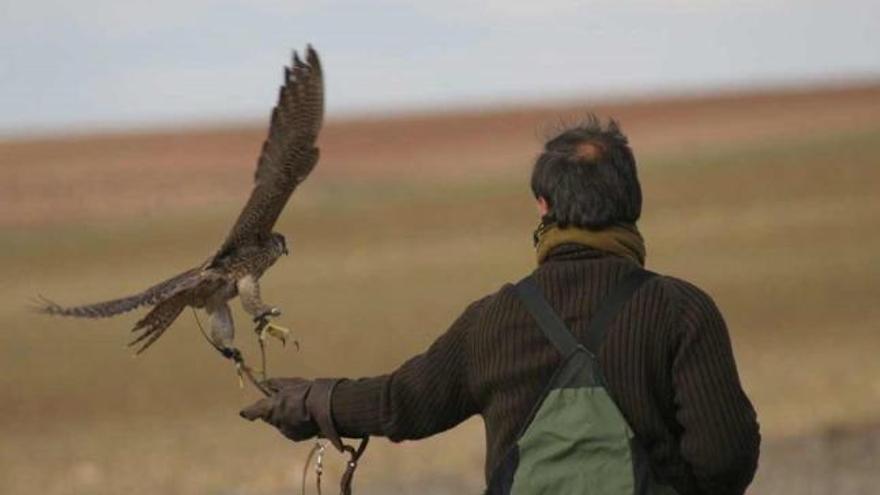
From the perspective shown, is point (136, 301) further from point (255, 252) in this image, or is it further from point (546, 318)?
point (546, 318)

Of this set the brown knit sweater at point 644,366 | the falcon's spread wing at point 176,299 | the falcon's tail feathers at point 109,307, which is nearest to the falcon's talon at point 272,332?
the falcon's spread wing at point 176,299

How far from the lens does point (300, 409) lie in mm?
4883

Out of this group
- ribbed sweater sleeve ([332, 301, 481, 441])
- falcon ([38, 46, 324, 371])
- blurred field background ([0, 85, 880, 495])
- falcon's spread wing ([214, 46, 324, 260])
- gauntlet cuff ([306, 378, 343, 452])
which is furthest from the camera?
blurred field background ([0, 85, 880, 495])

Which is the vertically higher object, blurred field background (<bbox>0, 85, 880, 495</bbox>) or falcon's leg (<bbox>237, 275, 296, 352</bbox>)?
falcon's leg (<bbox>237, 275, 296, 352</bbox>)

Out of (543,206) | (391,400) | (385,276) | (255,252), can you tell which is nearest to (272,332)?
(255,252)

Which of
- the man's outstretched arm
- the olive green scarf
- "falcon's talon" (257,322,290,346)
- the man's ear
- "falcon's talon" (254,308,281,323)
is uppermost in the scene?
the man's ear

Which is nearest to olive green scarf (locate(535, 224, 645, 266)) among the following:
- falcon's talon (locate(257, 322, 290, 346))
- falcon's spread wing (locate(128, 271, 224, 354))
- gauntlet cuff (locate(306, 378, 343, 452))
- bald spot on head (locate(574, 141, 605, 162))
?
bald spot on head (locate(574, 141, 605, 162))

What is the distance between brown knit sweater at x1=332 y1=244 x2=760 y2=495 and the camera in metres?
4.30

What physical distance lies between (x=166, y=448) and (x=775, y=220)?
1280 cm

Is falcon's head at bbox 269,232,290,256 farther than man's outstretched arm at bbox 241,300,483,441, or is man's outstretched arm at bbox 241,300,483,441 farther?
falcon's head at bbox 269,232,290,256

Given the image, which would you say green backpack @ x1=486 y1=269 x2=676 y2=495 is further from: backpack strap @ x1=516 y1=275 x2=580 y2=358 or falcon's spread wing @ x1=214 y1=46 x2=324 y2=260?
falcon's spread wing @ x1=214 y1=46 x2=324 y2=260

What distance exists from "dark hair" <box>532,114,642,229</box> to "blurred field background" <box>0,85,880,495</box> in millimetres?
146

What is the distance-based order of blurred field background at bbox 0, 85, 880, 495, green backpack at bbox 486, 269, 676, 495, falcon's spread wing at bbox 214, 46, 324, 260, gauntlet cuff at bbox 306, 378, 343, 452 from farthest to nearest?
A: blurred field background at bbox 0, 85, 880, 495
falcon's spread wing at bbox 214, 46, 324, 260
gauntlet cuff at bbox 306, 378, 343, 452
green backpack at bbox 486, 269, 676, 495

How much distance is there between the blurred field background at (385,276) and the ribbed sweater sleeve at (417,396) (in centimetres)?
42
